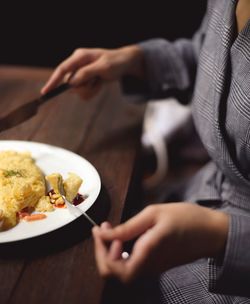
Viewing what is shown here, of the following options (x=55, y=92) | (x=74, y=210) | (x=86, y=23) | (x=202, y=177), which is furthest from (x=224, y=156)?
(x=86, y=23)

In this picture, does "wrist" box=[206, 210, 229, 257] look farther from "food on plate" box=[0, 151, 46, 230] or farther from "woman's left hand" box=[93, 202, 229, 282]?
"food on plate" box=[0, 151, 46, 230]

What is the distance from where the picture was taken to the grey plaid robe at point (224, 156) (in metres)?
0.76

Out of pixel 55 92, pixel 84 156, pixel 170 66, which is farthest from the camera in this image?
pixel 170 66

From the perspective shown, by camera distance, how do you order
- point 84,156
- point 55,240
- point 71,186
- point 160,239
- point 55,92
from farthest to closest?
point 55,92 < point 84,156 < point 71,186 < point 55,240 < point 160,239

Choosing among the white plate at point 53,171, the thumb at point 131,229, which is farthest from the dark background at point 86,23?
the thumb at point 131,229

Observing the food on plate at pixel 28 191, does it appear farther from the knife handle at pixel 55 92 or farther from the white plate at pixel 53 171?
the knife handle at pixel 55 92

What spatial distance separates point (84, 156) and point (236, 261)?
50 cm

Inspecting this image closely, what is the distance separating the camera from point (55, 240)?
797 mm

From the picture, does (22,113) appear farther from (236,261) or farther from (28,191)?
(236,261)

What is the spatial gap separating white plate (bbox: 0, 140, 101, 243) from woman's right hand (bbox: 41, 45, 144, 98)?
0.24m

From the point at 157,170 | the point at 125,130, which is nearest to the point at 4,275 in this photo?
the point at 125,130

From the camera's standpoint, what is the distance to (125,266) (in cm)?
67

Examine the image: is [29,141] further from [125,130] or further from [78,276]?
[78,276]

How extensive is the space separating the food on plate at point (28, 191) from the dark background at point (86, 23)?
1674 millimetres
